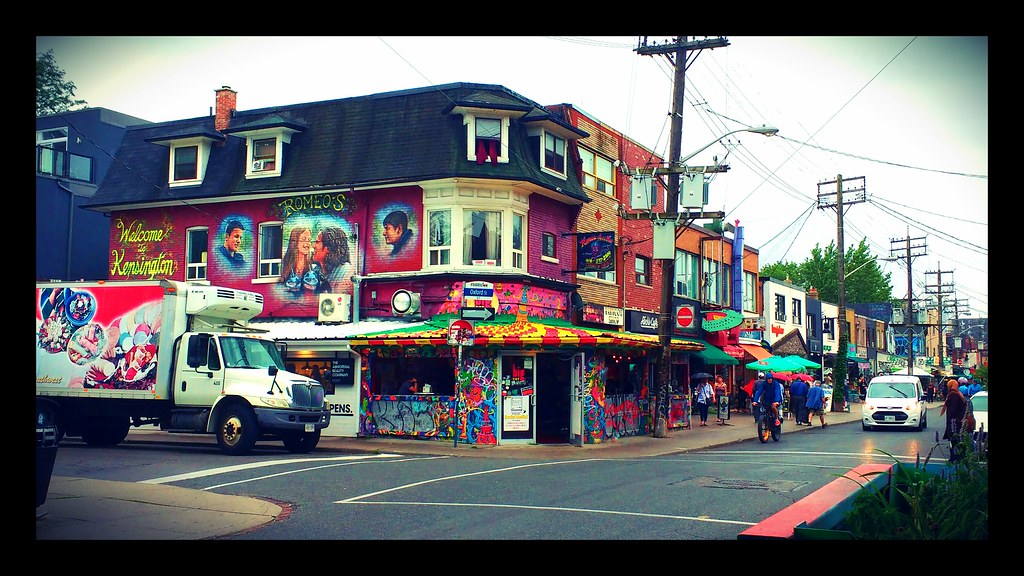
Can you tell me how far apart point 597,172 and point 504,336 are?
10312 mm

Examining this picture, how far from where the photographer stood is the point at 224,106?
95.9 ft

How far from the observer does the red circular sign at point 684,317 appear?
101 feet

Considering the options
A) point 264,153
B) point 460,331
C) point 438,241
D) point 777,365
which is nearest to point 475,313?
point 460,331

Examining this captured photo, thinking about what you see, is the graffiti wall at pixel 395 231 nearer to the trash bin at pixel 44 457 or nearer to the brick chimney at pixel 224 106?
the brick chimney at pixel 224 106

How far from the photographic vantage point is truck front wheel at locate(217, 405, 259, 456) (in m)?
19.4

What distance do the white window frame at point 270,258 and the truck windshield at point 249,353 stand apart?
21.3 ft

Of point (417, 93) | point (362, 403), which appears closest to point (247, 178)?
point (417, 93)

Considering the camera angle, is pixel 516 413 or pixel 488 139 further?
pixel 488 139

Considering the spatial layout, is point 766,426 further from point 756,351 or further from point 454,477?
point 756,351

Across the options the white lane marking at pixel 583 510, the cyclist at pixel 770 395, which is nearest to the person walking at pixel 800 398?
the cyclist at pixel 770 395

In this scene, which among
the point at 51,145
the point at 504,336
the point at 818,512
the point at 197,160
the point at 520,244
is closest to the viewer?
the point at 818,512

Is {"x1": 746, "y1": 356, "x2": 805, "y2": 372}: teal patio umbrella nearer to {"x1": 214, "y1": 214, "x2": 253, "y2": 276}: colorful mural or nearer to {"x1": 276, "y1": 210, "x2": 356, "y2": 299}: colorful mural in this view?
{"x1": 276, "y1": 210, "x2": 356, "y2": 299}: colorful mural

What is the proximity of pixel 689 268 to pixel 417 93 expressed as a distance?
56.6ft
